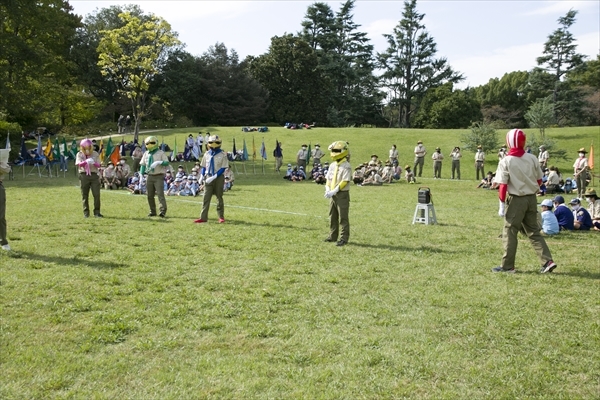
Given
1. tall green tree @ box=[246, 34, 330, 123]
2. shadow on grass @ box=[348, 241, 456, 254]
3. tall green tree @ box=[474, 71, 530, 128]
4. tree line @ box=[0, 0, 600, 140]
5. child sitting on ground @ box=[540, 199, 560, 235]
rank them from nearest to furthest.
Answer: shadow on grass @ box=[348, 241, 456, 254] → child sitting on ground @ box=[540, 199, 560, 235] → tree line @ box=[0, 0, 600, 140] → tall green tree @ box=[246, 34, 330, 123] → tall green tree @ box=[474, 71, 530, 128]

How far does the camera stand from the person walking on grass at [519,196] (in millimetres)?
8016

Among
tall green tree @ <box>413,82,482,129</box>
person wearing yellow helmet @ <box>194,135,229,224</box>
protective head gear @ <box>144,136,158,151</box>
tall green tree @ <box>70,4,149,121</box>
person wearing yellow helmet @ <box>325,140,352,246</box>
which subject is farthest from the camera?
tall green tree @ <box>413,82,482,129</box>

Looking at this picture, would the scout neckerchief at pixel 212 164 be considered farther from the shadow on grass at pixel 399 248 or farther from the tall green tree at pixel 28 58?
the tall green tree at pixel 28 58

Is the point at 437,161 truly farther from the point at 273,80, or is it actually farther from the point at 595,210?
the point at 273,80

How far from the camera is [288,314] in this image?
6.08 meters

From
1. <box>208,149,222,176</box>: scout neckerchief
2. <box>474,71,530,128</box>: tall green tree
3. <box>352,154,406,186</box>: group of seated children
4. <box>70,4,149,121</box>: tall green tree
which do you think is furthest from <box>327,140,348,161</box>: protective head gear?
<box>474,71,530,128</box>: tall green tree

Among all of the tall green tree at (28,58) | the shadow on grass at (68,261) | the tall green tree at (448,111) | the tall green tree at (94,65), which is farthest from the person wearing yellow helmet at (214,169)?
the tall green tree at (448,111)

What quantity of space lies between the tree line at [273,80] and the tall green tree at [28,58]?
15 centimetres

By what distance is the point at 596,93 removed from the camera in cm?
5650

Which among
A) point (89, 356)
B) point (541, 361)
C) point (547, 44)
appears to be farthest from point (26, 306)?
point (547, 44)

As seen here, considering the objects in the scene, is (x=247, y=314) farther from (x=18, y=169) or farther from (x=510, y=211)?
(x=18, y=169)

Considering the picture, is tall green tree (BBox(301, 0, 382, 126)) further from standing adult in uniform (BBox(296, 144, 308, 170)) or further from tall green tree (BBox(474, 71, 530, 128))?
standing adult in uniform (BBox(296, 144, 308, 170))

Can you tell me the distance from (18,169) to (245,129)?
20.5m

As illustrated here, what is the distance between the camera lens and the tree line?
4088 cm
